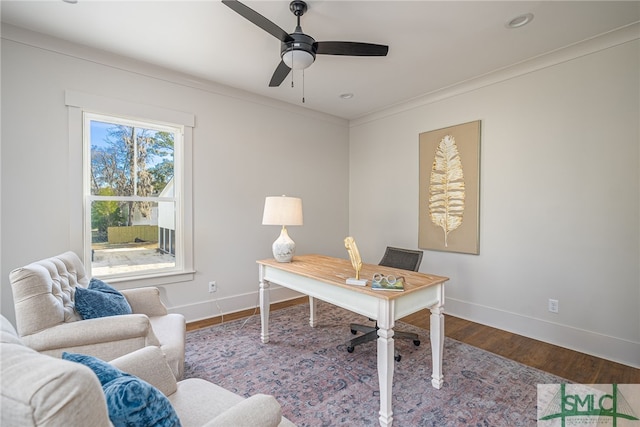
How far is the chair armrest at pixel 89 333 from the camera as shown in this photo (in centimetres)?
160

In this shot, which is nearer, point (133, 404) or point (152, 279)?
point (133, 404)

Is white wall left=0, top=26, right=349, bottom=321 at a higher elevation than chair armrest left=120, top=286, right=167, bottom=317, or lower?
higher

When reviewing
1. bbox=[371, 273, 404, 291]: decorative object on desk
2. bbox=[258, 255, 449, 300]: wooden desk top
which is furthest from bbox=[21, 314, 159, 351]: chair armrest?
bbox=[371, 273, 404, 291]: decorative object on desk

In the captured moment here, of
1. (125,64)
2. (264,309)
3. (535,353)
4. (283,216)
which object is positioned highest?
(125,64)

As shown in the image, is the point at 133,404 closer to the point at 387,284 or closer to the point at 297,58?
the point at 387,284

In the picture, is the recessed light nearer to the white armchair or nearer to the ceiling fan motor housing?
the ceiling fan motor housing

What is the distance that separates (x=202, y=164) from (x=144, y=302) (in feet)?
5.51

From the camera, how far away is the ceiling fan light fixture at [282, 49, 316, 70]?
206cm

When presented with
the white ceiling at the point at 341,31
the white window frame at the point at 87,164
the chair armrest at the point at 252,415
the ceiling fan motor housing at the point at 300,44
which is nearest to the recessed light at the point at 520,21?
the white ceiling at the point at 341,31

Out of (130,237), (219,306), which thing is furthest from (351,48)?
(219,306)

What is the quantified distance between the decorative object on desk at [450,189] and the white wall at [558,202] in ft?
0.32

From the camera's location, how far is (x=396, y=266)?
3.04 m

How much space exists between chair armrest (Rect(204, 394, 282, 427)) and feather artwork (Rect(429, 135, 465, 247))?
3123mm

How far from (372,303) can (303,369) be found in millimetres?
957
